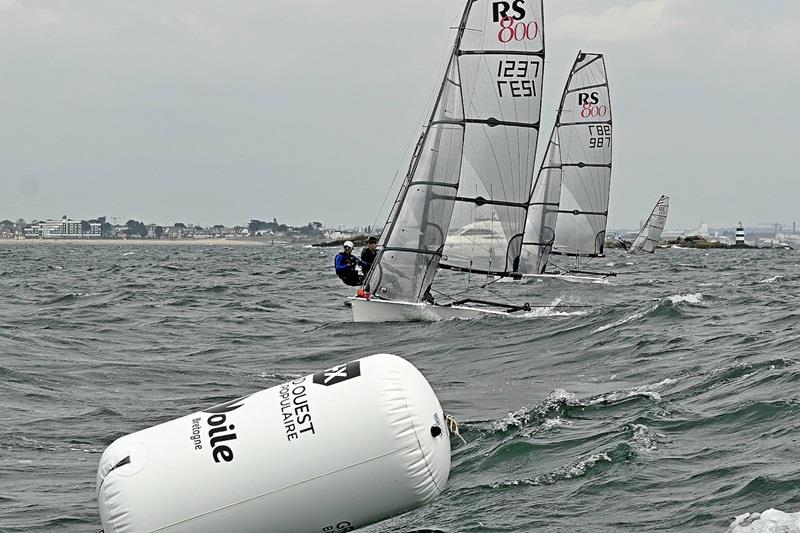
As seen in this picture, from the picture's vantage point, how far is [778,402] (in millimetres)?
8938

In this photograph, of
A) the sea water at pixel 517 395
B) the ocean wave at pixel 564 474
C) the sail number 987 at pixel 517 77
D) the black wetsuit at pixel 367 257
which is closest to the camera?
the sea water at pixel 517 395

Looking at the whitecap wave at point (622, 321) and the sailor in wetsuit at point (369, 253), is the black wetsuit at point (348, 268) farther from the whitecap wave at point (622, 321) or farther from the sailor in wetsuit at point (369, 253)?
the whitecap wave at point (622, 321)

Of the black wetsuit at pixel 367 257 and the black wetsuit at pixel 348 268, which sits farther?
the black wetsuit at pixel 367 257

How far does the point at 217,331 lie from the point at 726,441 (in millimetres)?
12416

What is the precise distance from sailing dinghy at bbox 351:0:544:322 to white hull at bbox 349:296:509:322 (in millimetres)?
24

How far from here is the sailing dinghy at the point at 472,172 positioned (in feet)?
64.2

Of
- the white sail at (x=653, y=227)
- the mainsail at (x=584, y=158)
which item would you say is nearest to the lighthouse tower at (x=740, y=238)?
the white sail at (x=653, y=227)

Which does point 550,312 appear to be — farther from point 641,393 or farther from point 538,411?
point 538,411

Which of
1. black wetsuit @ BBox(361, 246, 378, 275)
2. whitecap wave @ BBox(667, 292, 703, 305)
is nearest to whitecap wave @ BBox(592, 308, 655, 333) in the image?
whitecap wave @ BBox(667, 292, 703, 305)

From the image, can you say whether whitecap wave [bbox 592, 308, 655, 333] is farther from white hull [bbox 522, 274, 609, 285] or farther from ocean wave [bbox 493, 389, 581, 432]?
white hull [bbox 522, 274, 609, 285]

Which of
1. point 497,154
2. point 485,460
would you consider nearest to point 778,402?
point 485,460

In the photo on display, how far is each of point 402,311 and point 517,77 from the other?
224 inches

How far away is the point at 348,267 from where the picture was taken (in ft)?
67.1

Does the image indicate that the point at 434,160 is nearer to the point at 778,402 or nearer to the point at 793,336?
the point at 793,336
